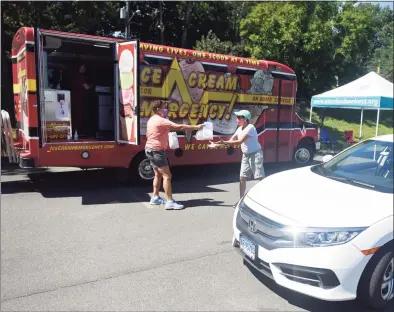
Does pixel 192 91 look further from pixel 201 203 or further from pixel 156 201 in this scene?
pixel 156 201

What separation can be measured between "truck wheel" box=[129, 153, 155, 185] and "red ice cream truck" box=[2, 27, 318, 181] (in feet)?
0.07

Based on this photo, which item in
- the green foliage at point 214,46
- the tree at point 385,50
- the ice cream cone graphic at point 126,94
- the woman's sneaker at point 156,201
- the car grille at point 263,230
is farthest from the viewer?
the tree at point 385,50

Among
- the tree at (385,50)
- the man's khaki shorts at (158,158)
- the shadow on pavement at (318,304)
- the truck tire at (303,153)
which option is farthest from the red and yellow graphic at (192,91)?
the tree at (385,50)

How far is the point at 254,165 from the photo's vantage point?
6.42m

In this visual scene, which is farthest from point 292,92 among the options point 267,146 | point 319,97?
point 319,97

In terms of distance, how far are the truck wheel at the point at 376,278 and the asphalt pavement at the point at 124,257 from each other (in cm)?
27

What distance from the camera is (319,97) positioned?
15.6 metres

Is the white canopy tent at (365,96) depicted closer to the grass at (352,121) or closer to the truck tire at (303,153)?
the truck tire at (303,153)

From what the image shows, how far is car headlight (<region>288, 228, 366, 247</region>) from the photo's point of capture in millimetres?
3100

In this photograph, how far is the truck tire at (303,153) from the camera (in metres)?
10.9

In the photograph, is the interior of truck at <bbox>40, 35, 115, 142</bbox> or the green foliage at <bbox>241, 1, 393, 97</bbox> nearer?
the interior of truck at <bbox>40, 35, 115, 142</bbox>

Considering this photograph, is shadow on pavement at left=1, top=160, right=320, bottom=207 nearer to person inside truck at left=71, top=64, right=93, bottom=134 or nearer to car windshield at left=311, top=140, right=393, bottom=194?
person inside truck at left=71, top=64, right=93, bottom=134

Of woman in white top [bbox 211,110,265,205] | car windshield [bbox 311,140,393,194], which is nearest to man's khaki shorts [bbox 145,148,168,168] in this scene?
woman in white top [bbox 211,110,265,205]

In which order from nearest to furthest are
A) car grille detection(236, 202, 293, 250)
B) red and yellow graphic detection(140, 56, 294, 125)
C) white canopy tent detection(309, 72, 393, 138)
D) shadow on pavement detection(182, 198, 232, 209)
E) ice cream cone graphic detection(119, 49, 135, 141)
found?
car grille detection(236, 202, 293, 250)
shadow on pavement detection(182, 198, 232, 209)
ice cream cone graphic detection(119, 49, 135, 141)
red and yellow graphic detection(140, 56, 294, 125)
white canopy tent detection(309, 72, 393, 138)
